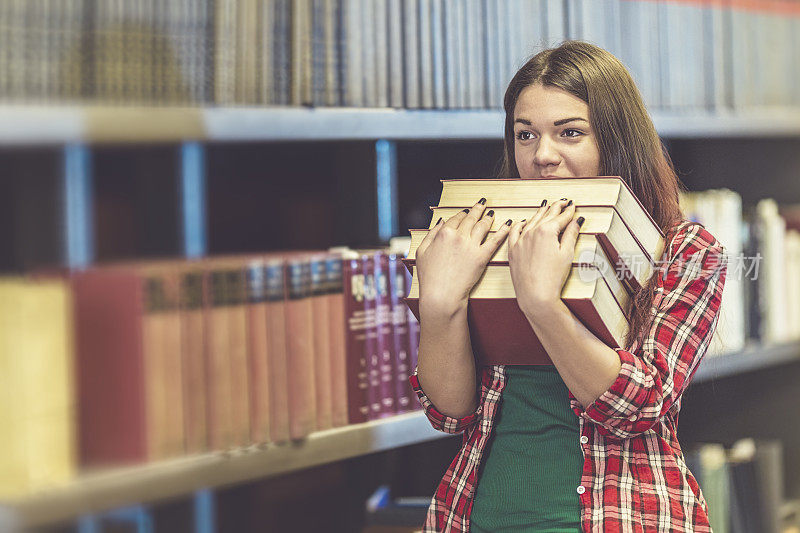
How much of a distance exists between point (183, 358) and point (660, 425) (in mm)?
592

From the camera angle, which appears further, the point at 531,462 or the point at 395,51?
the point at 395,51

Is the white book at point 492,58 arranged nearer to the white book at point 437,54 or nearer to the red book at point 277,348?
the white book at point 437,54

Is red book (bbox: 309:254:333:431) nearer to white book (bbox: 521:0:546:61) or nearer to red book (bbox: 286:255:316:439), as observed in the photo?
red book (bbox: 286:255:316:439)

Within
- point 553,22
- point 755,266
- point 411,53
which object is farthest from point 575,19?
point 755,266

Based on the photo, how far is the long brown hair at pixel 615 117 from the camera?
1.24 metres

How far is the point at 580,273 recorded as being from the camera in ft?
3.46

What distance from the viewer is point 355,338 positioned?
1382mm

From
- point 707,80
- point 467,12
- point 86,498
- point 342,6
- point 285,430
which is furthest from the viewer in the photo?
point 707,80


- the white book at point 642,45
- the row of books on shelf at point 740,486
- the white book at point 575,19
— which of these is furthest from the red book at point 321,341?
the row of books on shelf at point 740,486

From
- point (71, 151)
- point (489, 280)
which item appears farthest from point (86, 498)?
point (489, 280)

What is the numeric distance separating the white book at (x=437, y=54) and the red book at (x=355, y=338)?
1.03 feet

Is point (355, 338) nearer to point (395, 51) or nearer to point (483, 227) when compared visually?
point (483, 227)

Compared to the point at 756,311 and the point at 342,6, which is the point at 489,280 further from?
the point at 756,311

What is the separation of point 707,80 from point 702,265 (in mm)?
939
